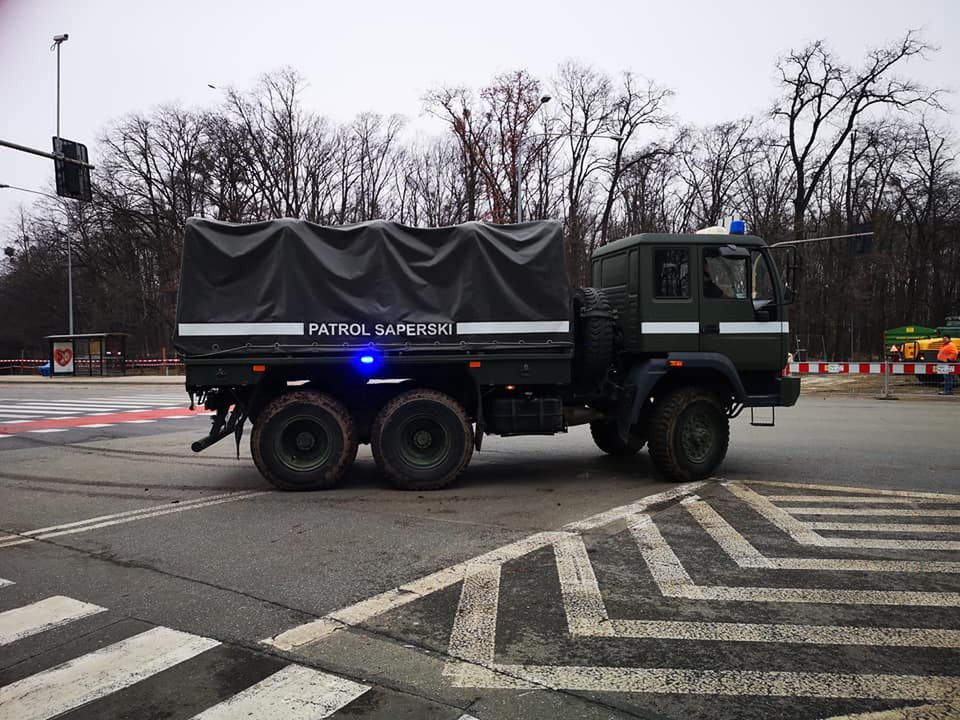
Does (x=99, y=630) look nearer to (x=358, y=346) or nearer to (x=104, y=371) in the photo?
(x=358, y=346)

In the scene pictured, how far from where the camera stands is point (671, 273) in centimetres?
797

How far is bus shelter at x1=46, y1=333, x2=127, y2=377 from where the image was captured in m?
37.9

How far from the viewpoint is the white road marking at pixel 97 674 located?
10.1ft

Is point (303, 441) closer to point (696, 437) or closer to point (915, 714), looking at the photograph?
point (696, 437)

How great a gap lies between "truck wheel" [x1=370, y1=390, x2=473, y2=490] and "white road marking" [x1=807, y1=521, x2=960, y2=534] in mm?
3702

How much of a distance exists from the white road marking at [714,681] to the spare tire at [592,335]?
496 cm

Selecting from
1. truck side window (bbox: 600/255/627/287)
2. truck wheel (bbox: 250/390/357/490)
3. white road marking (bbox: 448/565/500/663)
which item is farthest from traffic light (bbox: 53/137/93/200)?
white road marking (bbox: 448/565/500/663)

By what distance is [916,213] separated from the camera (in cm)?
4591

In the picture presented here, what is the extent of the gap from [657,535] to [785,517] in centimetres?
148

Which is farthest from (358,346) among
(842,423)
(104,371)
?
(104,371)

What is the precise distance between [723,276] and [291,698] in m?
6.78

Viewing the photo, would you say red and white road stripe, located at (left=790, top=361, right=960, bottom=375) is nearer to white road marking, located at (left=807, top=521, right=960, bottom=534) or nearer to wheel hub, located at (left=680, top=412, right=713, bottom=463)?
wheel hub, located at (left=680, top=412, right=713, bottom=463)

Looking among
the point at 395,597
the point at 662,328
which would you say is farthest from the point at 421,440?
the point at 395,597

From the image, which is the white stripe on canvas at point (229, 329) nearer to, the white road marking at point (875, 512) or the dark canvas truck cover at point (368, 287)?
the dark canvas truck cover at point (368, 287)
